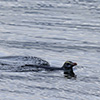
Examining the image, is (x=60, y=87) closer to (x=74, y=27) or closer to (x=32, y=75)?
(x=32, y=75)

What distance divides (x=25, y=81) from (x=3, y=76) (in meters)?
1.23

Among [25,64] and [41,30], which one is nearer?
[25,64]

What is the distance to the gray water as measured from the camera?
19.8m

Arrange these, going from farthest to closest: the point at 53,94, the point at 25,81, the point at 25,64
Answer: the point at 25,64 < the point at 25,81 < the point at 53,94

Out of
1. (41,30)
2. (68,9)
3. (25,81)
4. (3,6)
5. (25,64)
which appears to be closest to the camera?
(25,81)

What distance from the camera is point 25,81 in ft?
69.2

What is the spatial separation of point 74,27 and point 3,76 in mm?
15242

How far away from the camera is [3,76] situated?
21.8 metres

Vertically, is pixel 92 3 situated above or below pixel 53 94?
above

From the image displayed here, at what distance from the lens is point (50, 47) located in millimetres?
28609

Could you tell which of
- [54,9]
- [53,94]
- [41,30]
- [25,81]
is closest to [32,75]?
[25,81]

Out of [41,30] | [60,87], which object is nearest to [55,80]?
[60,87]

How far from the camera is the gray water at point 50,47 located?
19.8 metres

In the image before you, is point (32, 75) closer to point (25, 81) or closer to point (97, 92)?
point (25, 81)
